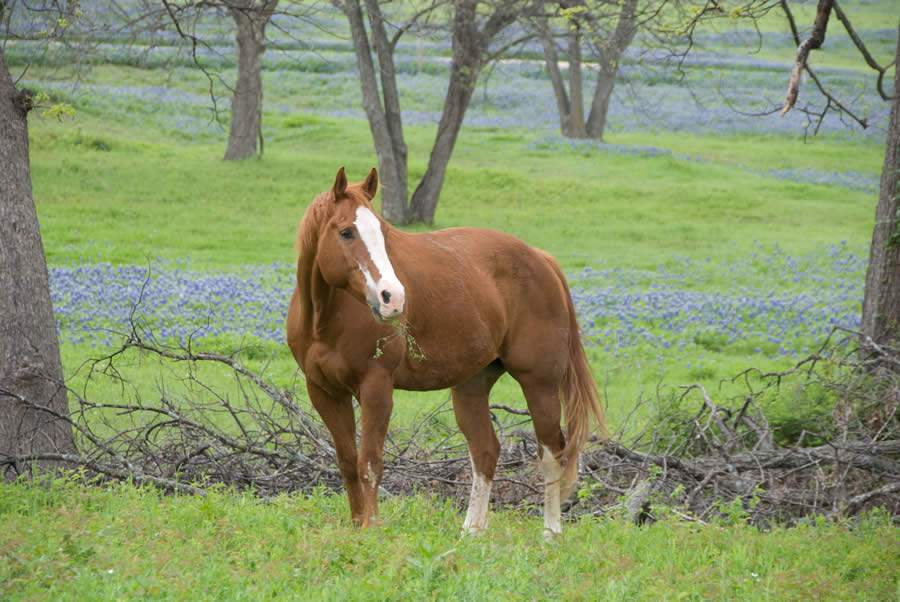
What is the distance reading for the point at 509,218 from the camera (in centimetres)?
2741

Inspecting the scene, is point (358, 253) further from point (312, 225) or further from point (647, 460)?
point (647, 460)

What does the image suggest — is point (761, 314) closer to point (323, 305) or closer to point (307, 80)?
point (323, 305)

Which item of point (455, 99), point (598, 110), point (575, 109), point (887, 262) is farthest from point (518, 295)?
point (598, 110)

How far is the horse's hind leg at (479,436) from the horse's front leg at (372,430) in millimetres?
853

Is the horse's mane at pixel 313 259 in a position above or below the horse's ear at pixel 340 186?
below

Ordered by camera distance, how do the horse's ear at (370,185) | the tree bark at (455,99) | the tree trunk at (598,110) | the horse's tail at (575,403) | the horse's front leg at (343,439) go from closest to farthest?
1. the horse's ear at (370,185)
2. the horse's front leg at (343,439)
3. the horse's tail at (575,403)
4. the tree bark at (455,99)
5. the tree trunk at (598,110)

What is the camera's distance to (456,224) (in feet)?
86.0

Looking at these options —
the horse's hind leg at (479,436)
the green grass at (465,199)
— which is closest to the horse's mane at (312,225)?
the horse's hind leg at (479,436)

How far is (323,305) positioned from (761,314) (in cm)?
1235

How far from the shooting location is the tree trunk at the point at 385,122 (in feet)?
77.4

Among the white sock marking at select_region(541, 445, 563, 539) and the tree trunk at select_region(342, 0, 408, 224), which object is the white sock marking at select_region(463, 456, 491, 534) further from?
the tree trunk at select_region(342, 0, 408, 224)

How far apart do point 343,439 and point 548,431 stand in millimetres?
1509

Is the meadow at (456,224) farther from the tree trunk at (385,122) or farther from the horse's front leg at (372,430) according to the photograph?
the tree trunk at (385,122)

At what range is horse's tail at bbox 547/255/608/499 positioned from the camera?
292 inches
